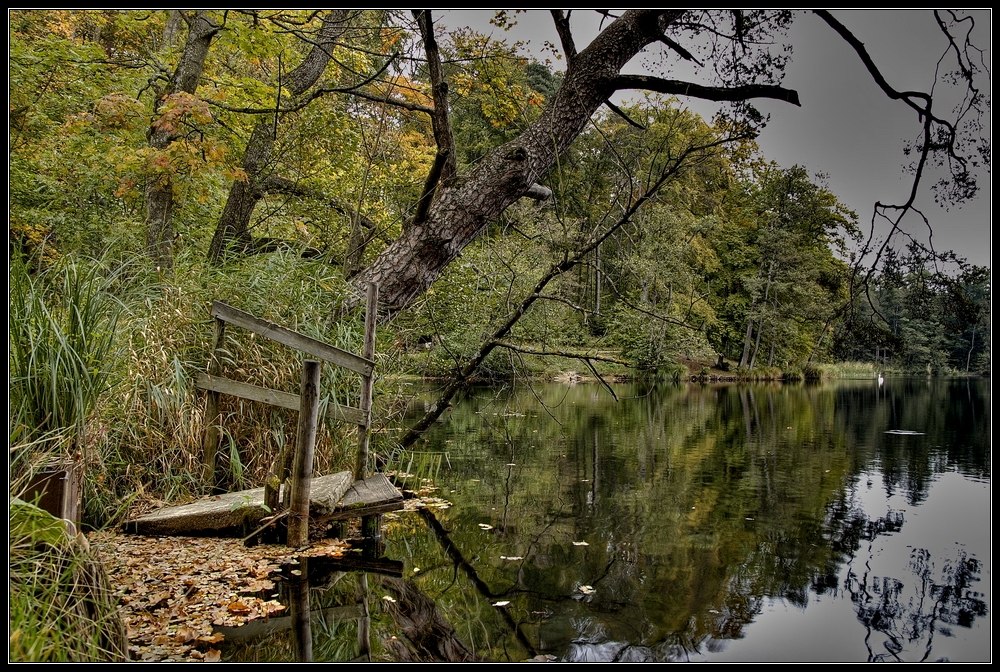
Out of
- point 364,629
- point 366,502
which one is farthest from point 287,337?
point 364,629

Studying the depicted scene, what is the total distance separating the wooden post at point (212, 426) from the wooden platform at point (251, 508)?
0.29 m

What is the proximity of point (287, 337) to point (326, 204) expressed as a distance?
4.48m

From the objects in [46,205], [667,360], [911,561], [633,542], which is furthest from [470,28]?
[667,360]

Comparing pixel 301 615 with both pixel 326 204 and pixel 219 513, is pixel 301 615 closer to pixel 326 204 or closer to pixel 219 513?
pixel 219 513

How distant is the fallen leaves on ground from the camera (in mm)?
3004

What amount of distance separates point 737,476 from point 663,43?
5882 mm

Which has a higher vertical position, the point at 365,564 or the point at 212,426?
the point at 212,426

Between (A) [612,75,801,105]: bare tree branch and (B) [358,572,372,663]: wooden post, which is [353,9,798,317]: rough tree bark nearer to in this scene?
(A) [612,75,801,105]: bare tree branch

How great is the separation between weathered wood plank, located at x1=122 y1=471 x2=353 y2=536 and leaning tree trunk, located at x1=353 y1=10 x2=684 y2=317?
179 cm

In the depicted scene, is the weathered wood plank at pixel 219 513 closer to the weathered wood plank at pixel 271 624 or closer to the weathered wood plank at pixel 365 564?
the weathered wood plank at pixel 365 564

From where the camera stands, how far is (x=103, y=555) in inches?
143

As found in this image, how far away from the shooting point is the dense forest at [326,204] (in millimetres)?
3488

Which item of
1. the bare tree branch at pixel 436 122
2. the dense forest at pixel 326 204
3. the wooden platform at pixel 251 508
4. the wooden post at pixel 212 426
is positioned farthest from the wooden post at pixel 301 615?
the bare tree branch at pixel 436 122

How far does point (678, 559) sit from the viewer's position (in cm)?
499
